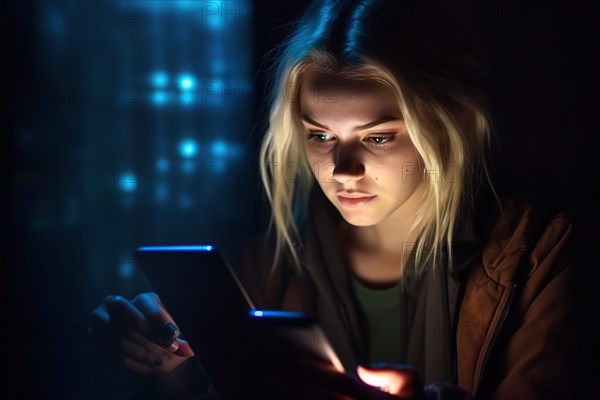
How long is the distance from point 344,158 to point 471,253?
1.03 feet

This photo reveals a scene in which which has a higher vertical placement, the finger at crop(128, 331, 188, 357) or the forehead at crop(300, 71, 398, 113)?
the forehead at crop(300, 71, 398, 113)

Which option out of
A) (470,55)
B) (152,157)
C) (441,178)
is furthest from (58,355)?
(470,55)

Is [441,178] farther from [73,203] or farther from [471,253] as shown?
[73,203]

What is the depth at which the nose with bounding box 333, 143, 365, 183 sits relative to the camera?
1.10 meters

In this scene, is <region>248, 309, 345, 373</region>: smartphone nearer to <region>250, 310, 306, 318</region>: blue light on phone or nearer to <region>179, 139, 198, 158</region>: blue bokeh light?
<region>250, 310, 306, 318</region>: blue light on phone

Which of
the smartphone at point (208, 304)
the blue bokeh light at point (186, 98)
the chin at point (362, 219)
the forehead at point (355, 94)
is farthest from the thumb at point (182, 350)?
the blue bokeh light at point (186, 98)

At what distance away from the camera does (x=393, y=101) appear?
108 centimetres

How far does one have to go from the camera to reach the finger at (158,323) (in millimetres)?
1077

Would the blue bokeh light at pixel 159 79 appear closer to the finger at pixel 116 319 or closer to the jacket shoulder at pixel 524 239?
the finger at pixel 116 319

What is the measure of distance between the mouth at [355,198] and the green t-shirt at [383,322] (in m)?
0.26

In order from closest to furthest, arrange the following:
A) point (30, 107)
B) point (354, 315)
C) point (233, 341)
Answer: point (233, 341) → point (354, 315) → point (30, 107)

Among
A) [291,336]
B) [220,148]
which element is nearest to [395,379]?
[291,336]

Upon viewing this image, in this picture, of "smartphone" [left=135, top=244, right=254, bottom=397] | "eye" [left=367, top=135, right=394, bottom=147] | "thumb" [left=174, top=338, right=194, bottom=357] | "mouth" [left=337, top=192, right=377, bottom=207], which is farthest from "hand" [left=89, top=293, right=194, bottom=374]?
"eye" [left=367, top=135, right=394, bottom=147]

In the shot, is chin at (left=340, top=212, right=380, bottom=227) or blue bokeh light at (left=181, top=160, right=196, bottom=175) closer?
chin at (left=340, top=212, right=380, bottom=227)
